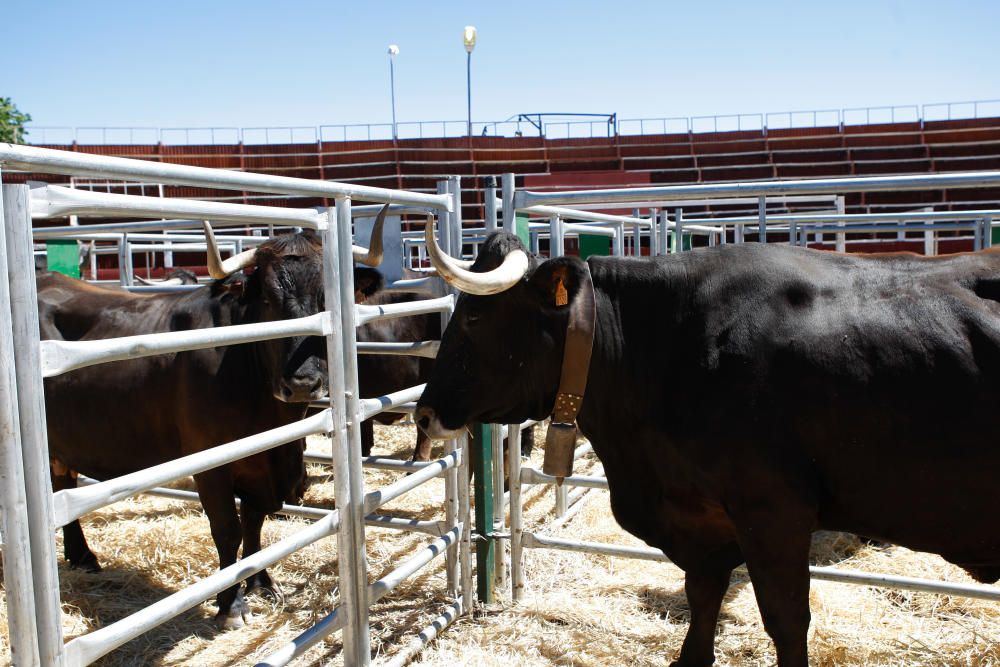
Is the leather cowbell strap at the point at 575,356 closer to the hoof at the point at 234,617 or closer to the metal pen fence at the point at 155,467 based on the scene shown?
the metal pen fence at the point at 155,467

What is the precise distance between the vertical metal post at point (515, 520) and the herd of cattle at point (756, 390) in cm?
98

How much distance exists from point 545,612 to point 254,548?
4.90ft

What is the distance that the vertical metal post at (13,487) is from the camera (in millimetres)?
1486

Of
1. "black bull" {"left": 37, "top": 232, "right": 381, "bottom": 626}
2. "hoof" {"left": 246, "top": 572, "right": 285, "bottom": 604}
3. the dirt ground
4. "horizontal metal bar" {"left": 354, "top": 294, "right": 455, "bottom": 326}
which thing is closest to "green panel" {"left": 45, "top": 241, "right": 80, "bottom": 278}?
"black bull" {"left": 37, "top": 232, "right": 381, "bottom": 626}

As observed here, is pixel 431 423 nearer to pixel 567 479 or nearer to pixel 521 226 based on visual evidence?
pixel 567 479

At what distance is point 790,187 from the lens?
3.29 m

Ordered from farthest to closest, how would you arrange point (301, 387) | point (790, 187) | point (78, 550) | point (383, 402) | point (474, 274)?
1. point (78, 550)
2. point (301, 387)
3. point (790, 187)
4. point (383, 402)
5. point (474, 274)

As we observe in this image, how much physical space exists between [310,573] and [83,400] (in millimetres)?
1468

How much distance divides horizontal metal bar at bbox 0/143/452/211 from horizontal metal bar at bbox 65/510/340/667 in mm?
966

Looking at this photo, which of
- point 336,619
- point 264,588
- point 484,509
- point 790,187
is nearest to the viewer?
point 336,619

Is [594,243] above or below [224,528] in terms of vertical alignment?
above

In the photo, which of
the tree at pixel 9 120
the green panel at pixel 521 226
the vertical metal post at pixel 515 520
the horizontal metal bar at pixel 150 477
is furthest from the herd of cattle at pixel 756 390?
the tree at pixel 9 120

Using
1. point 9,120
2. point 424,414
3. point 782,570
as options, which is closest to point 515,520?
point 424,414

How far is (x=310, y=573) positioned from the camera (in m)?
4.34
